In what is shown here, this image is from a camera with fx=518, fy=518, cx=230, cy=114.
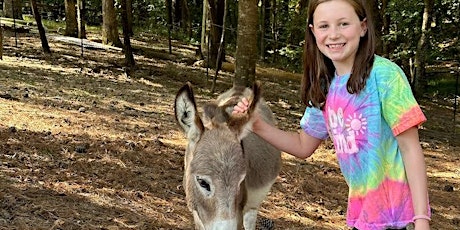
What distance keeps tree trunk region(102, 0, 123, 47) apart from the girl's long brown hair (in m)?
13.9

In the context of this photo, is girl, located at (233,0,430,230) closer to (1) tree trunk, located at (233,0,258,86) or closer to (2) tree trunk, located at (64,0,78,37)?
(1) tree trunk, located at (233,0,258,86)

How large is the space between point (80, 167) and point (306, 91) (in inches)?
161

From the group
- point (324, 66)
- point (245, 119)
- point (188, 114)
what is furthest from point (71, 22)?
point (324, 66)

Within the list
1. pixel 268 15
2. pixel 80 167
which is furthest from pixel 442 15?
pixel 80 167

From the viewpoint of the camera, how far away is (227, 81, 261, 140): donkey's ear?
10.8 ft

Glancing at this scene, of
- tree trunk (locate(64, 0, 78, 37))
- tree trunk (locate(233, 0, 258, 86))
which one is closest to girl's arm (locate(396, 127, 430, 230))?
tree trunk (locate(233, 0, 258, 86))

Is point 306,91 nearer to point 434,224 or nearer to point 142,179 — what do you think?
point 142,179

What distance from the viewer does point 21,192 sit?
518 cm

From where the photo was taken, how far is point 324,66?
271 centimetres

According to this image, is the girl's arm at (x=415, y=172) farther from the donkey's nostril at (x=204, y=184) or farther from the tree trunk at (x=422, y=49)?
the tree trunk at (x=422, y=49)

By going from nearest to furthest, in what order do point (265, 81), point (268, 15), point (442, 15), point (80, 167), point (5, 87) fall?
point (80, 167)
point (5, 87)
point (265, 81)
point (442, 15)
point (268, 15)

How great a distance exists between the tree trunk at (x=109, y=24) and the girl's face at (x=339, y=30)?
14.2m

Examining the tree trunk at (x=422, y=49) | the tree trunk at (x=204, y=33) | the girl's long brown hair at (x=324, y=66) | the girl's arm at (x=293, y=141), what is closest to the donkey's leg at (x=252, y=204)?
the girl's arm at (x=293, y=141)

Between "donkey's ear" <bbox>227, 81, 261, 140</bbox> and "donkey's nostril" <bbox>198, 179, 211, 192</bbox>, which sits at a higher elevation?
"donkey's ear" <bbox>227, 81, 261, 140</bbox>
